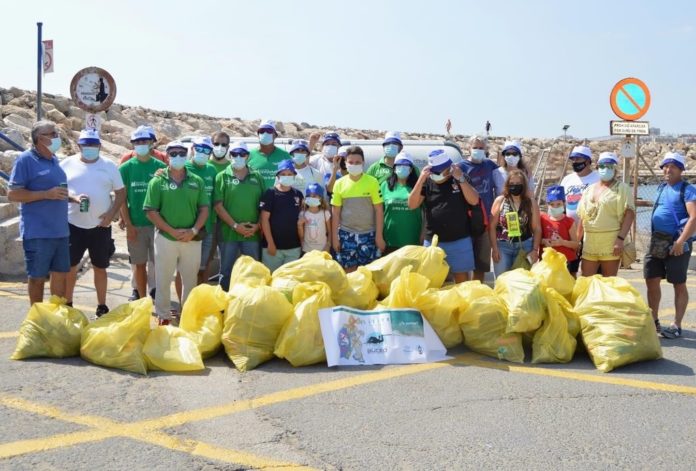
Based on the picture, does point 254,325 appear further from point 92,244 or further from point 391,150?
point 391,150

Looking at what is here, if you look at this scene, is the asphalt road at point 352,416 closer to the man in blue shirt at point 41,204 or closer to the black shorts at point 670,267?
the man in blue shirt at point 41,204

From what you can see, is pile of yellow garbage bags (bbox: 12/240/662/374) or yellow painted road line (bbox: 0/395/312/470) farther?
pile of yellow garbage bags (bbox: 12/240/662/374)

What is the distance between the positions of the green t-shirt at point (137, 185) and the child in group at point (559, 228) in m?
3.97

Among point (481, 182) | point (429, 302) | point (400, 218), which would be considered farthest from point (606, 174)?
point (429, 302)

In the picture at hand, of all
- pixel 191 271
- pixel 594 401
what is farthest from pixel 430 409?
pixel 191 271

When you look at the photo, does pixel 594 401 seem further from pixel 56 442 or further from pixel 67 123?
pixel 67 123

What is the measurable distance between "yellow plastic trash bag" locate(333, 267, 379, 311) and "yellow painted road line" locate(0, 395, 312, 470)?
2259 mm

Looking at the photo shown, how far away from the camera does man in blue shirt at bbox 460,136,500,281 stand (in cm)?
778

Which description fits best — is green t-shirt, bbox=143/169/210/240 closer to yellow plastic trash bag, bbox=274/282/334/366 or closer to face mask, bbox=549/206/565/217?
yellow plastic trash bag, bbox=274/282/334/366

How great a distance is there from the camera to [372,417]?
466 centimetres

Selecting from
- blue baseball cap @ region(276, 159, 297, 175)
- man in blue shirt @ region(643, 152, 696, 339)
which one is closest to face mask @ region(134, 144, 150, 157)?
blue baseball cap @ region(276, 159, 297, 175)

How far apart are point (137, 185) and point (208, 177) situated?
72 cm

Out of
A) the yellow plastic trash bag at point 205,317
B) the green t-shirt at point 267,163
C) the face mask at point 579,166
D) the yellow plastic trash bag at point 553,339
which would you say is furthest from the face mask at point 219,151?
the yellow plastic trash bag at point 553,339

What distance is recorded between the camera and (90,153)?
7.08 meters
